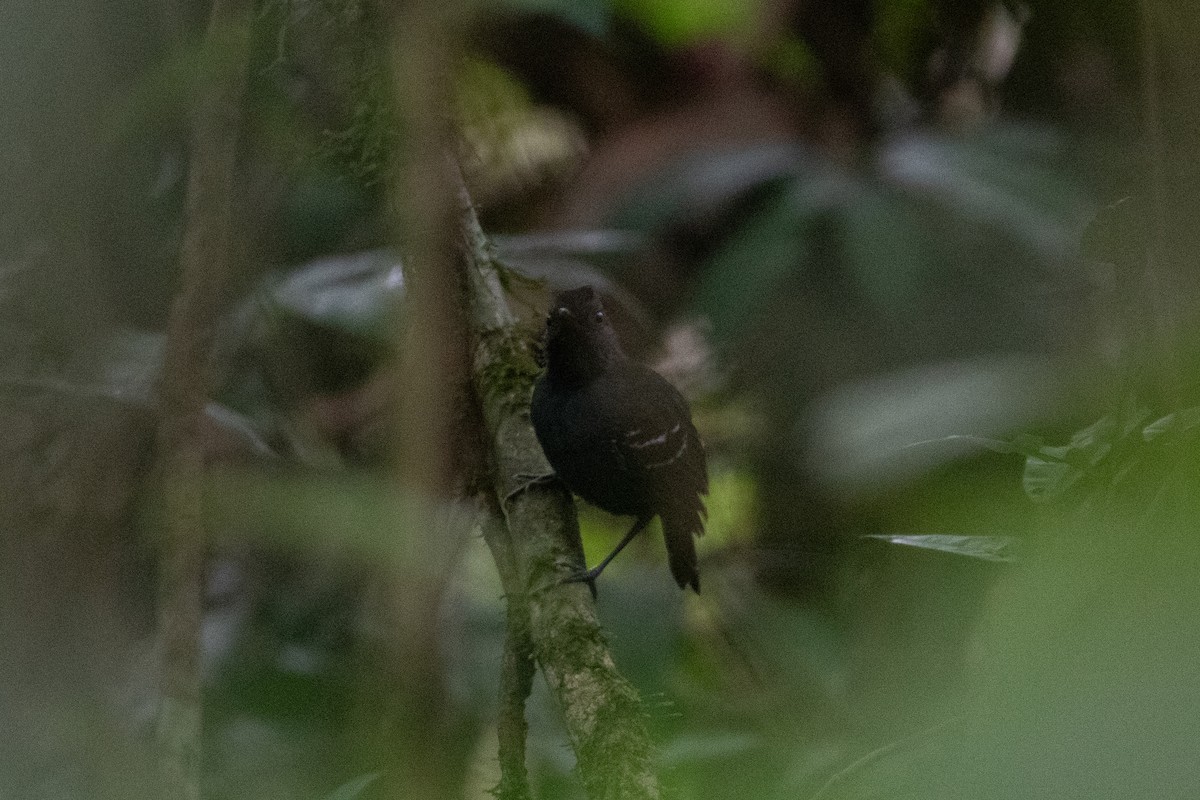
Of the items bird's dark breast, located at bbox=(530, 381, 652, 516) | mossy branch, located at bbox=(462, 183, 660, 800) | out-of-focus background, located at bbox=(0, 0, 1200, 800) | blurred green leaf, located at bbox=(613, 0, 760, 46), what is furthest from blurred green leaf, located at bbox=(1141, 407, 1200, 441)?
blurred green leaf, located at bbox=(613, 0, 760, 46)

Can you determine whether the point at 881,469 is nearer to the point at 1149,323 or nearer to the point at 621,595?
the point at 621,595

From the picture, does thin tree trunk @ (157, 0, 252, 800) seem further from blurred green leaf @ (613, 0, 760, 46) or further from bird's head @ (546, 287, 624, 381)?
blurred green leaf @ (613, 0, 760, 46)

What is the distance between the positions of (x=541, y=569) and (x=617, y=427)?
740mm

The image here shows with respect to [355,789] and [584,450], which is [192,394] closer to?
[584,450]

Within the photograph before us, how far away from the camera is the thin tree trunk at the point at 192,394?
220 cm

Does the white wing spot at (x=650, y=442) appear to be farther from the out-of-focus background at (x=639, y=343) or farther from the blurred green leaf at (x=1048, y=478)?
the blurred green leaf at (x=1048, y=478)

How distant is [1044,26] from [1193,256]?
2.57 meters

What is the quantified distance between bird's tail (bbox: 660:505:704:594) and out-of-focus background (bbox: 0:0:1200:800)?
158 mm

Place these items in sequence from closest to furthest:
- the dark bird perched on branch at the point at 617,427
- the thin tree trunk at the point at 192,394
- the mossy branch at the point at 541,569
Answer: the mossy branch at the point at 541,569 → the thin tree trunk at the point at 192,394 → the dark bird perched on branch at the point at 617,427

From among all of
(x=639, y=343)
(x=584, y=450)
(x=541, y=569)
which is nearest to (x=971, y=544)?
(x=541, y=569)

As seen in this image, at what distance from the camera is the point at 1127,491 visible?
3.55ft

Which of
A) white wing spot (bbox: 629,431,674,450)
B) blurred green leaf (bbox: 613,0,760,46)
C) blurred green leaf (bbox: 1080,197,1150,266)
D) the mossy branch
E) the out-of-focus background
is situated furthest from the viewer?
blurred green leaf (bbox: 613,0,760,46)

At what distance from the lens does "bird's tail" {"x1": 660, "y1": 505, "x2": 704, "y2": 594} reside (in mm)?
2594


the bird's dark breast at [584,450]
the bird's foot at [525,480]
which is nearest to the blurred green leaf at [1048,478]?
the bird's foot at [525,480]
